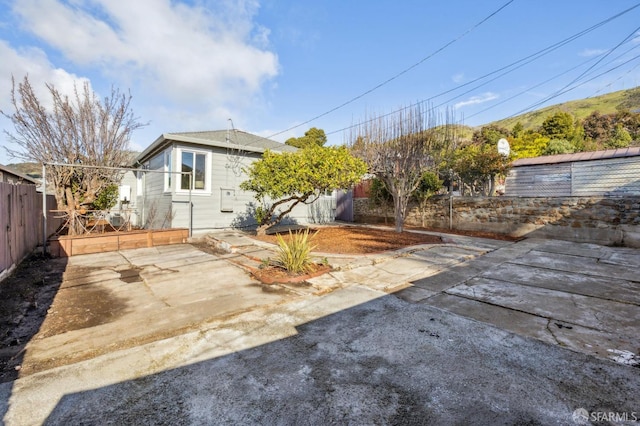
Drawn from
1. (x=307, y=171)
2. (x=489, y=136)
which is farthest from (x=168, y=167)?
(x=489, y=136)

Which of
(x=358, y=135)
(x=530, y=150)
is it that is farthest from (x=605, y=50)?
(x=530, y=150)

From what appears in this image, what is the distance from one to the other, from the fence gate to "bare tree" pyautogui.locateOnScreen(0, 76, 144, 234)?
972 centimetres

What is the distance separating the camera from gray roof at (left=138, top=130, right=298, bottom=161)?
29.7 ft

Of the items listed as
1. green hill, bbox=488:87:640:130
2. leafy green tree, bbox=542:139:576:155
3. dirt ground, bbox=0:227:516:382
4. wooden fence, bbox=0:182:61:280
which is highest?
green hill, bbox=488:87:640:130

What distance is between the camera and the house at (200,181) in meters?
9.27

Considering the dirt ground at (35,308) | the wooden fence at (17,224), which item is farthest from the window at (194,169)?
the dirt ground at (35,308)

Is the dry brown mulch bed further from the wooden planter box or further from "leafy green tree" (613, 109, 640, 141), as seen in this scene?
"leafy green tree" (613, 109, 640, 141)

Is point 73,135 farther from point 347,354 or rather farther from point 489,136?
point 489,136

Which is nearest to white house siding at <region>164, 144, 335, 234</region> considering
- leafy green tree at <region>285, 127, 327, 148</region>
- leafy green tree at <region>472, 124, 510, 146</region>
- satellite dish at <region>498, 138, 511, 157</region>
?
satellite dish at <region>498, 138, 511, 157</region>

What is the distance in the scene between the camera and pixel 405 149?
31.3 ft

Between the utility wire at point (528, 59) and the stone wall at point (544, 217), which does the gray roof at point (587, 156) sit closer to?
the stone wall at point (544, 217)

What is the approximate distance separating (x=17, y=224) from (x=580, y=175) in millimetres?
15468

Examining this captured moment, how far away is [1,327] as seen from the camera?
303 cm

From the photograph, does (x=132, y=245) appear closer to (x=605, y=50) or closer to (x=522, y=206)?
(x=522, y=206)
